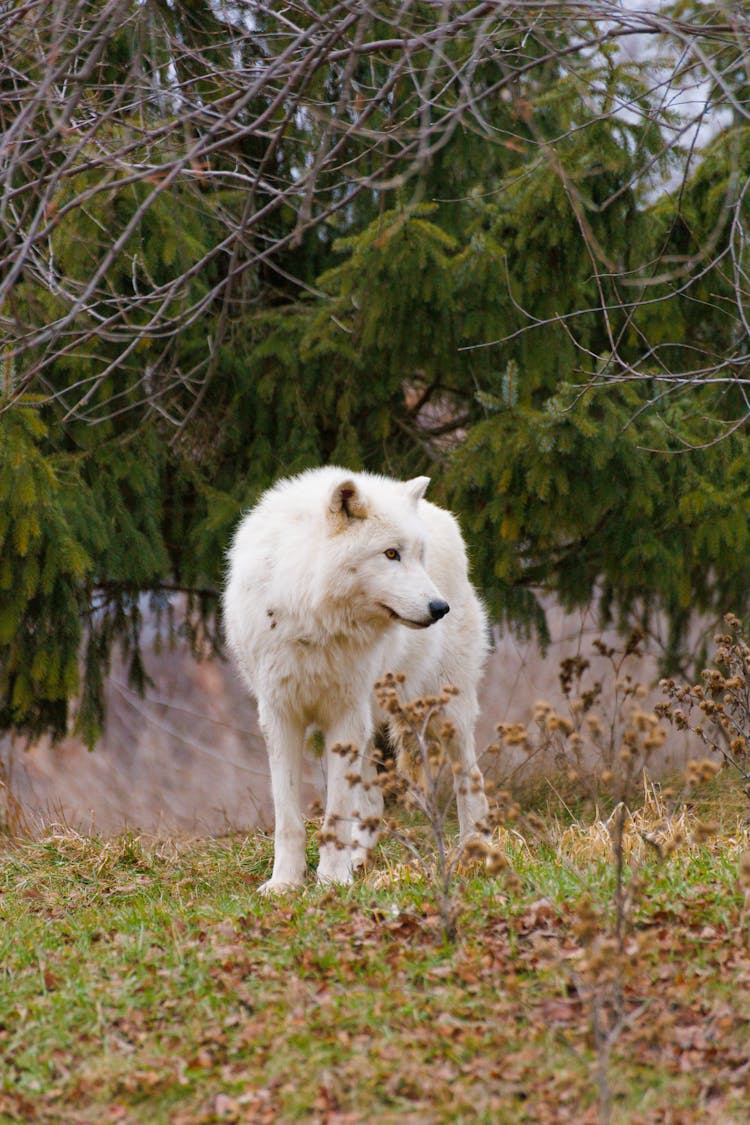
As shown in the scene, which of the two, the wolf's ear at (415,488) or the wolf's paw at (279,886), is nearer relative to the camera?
the wolf's paw at (279,886)

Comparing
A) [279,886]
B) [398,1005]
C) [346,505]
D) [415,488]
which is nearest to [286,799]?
[279,886]

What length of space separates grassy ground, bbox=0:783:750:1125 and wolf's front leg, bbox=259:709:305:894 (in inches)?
17.1

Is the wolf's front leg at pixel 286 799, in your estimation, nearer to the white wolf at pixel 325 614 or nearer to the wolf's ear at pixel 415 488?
the white wolf at pixel 325 614

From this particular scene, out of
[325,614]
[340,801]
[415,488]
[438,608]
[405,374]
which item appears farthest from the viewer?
[405,374]

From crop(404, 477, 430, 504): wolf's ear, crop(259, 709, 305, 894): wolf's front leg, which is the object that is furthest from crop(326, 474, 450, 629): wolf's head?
crop(259, 709, 305, 894): wolf's front leg

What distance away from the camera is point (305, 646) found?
594 centimetres

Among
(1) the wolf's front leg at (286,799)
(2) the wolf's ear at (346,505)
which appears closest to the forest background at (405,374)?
(2) the wolf's ear at (346,505)

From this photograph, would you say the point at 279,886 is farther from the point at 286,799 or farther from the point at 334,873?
the point at 286,799

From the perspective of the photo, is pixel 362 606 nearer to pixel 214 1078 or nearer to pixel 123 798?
pixel 214 1078

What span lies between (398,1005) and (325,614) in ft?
7.40

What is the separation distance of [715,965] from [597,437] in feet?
14.5

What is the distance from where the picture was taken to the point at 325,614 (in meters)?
5.84

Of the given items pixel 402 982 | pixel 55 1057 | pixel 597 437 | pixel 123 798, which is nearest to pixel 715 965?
pixel 402 982

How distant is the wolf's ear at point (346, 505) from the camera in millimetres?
5738
